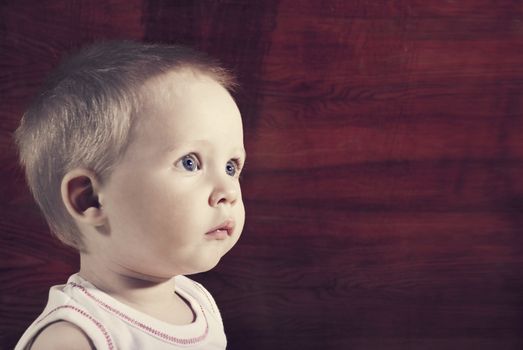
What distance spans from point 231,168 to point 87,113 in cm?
18

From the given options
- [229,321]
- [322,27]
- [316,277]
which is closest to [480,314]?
[316,277]

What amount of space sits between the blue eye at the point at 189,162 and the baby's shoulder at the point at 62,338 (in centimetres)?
21

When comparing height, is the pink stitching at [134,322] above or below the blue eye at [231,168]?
below

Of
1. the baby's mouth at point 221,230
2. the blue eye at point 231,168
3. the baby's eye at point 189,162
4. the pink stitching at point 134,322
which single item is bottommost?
the pink stitching at point 134,322

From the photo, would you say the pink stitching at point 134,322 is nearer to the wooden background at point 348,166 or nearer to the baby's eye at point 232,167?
the baby's eye at point 232,167

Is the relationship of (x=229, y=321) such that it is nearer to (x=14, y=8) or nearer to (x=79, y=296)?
(x=79, y=296)

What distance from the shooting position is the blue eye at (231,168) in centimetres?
92

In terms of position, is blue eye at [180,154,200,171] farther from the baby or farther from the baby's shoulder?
the baby's shoulder

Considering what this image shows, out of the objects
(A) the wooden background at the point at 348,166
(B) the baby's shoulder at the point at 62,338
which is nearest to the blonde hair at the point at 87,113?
(B) the baby's shoulder at the point at 62,338

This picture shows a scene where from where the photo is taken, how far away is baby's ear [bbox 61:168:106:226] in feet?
2.86

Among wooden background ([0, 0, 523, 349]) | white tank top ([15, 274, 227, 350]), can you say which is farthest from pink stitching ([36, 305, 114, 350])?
wooden background ([0, 0, 523, 349])

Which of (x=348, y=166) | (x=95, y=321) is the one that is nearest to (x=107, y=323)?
(x=95, y=321)

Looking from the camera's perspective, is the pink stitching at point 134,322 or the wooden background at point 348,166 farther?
the wooden background at point 348,166

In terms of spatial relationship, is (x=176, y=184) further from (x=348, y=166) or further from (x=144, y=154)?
(x=348, y=166)
